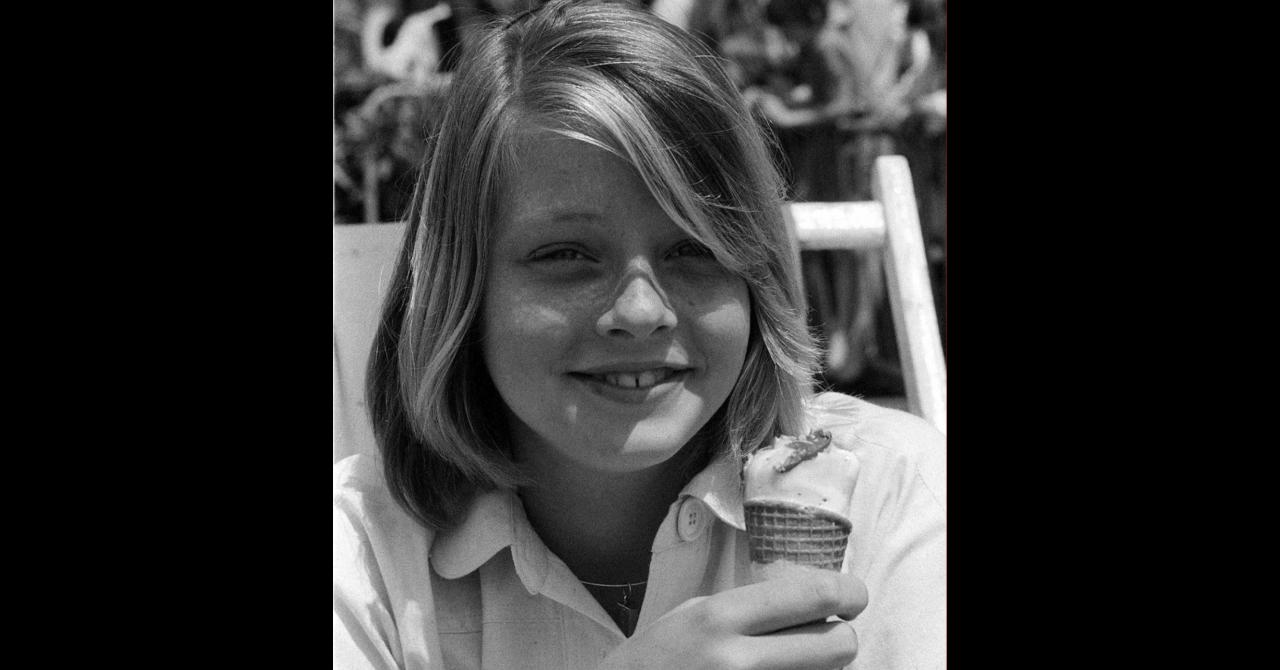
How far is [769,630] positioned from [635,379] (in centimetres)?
23

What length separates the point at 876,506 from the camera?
111cm

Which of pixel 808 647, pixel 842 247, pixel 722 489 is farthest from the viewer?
pixel 842 247

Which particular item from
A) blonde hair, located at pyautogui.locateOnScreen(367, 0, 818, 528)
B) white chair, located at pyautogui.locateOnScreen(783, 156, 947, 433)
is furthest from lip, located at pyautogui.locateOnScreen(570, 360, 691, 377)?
white chair, located at pyautogui.locateOnScreen(783, 156, 947, 433)

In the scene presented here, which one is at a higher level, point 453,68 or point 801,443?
point 453,68

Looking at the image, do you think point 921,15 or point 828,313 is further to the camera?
point 828,313

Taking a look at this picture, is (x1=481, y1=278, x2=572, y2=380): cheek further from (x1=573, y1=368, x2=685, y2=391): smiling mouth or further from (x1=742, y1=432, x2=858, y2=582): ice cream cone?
(x1=742, y1=432, x2=858, y2=582): ice cream cone

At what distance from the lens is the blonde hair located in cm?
99

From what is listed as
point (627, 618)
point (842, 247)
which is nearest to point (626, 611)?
point (627, 618)

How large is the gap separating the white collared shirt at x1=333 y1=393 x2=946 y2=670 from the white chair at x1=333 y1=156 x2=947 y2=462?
0.08 m

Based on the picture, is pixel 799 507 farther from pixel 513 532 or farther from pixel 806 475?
pixel 513 532

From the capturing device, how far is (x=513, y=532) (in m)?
1.10
